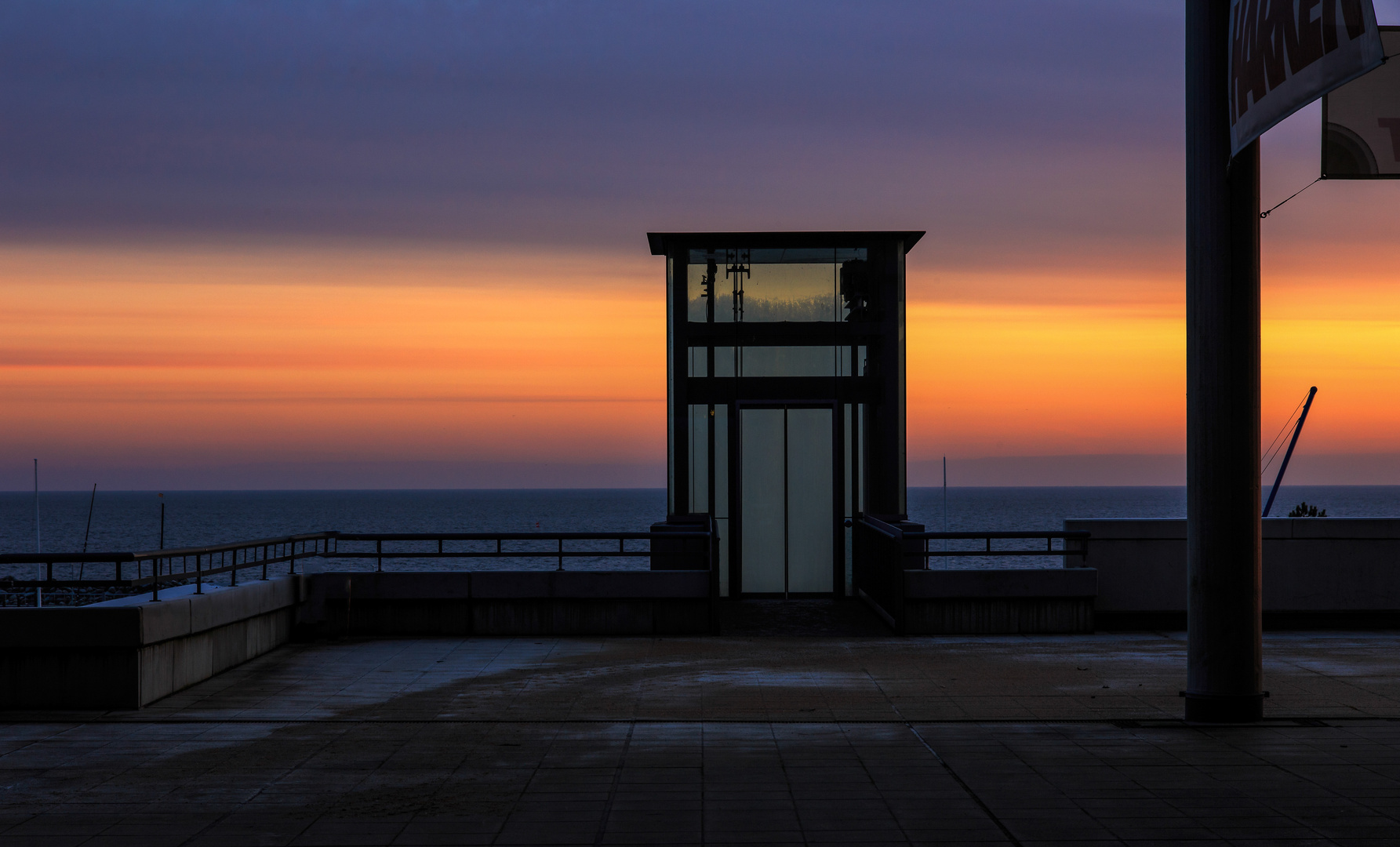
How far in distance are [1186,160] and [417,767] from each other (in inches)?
276

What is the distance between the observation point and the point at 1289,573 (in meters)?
14.3

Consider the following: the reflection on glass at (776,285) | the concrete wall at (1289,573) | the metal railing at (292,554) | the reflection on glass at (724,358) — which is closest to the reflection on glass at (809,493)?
the reflection on glass at (724,358)

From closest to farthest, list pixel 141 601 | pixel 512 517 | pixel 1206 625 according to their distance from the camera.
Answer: pixel 1206 625 < pixel 141 601 < pixel 512 517

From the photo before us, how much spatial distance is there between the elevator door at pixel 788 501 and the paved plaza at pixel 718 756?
465 centimetres

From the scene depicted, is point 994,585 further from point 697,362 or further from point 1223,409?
point 1223,409

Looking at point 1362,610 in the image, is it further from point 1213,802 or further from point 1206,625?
point 1213,802

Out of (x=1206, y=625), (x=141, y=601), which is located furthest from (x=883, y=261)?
(x=141, y=601)

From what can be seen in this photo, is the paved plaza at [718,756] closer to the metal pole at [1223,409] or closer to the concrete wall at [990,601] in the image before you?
the metal pole at [1223,409]

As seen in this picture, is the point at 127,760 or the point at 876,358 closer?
the point at 127,760

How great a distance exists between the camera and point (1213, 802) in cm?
655

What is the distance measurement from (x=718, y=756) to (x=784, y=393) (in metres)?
9.20

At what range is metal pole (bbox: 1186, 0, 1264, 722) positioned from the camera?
346 inches

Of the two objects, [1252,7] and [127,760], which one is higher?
[1252,7]

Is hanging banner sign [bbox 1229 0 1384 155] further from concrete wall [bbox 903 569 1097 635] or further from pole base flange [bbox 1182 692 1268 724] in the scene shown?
Answer: concrete wall [bbox 903 569 1097 635]
